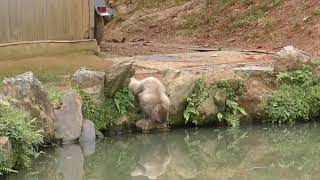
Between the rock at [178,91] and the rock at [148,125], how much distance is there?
0.69 feet

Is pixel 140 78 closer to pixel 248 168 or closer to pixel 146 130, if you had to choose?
pixel 146 130

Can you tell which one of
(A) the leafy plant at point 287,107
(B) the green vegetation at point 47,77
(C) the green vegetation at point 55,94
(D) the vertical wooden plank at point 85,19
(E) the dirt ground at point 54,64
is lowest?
(A) the leafy plant at point 287,107

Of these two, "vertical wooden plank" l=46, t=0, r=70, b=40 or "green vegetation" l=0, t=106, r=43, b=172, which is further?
"vertical wooden plank" l=46, t=0, r=70, b=40

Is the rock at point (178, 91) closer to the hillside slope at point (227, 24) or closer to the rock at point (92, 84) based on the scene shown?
the rock at point (92, 84)

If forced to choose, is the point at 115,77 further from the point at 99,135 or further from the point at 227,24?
the point at 227,24

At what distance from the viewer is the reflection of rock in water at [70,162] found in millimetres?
7562

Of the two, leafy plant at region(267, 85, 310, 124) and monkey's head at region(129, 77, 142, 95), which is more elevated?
monkey's head at region(129, 77, 142, 95)

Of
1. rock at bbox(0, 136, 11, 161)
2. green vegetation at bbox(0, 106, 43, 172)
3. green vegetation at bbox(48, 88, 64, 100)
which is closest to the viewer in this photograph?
rock at bbox(0, 136, 11, 161)

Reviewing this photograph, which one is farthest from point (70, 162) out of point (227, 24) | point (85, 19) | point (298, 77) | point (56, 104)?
point (227, 24)

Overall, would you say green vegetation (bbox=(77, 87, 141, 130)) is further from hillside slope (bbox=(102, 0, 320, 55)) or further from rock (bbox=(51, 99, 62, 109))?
hillside slope (bbox=(102, 0, 320, 55))

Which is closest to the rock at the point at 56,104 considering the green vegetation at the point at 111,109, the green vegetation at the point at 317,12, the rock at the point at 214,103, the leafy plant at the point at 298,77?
the green vegetation at the point at 111,109

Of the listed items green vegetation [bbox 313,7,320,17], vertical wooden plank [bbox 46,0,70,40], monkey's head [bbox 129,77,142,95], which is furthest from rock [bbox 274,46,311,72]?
green vegetation [bbox 313,7,320,17]

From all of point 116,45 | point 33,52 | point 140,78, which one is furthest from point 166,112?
point 116,45

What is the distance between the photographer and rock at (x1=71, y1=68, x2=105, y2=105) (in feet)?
30.6
